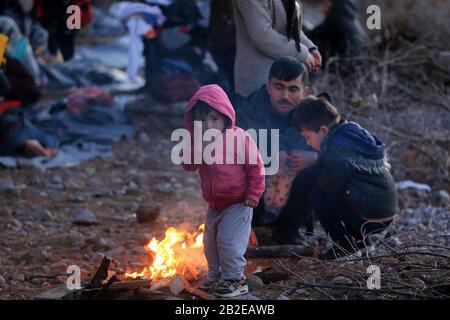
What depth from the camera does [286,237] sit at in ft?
18.1

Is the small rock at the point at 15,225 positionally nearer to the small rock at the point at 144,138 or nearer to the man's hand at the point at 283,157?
the man's hand at the point at 283,157

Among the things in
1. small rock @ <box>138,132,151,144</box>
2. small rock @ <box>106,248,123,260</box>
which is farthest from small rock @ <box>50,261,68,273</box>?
small rock @ <box>138,132,151,144</box>

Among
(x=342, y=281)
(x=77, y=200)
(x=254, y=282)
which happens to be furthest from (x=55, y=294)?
(x=77, y=200)

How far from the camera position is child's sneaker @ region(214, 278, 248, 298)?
4.32 metres

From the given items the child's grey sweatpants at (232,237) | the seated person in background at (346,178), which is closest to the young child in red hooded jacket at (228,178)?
the child's grey sweatpants at (232,237)

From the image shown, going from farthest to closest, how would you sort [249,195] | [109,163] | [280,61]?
[109,163]
[280,61]
[249,195]

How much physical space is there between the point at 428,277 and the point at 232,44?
4.61 m

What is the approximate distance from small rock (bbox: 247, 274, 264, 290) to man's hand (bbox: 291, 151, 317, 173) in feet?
3.37

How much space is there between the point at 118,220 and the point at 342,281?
2.52 m

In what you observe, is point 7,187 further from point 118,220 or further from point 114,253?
point 114,253

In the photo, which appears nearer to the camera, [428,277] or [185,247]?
[428,277]
